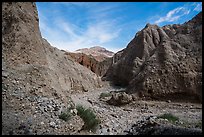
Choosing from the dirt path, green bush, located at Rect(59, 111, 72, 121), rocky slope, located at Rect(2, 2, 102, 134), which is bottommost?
the dirt path

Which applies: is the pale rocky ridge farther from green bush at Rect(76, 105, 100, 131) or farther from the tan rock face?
green bush at Rect(76, 105, 100, 131)

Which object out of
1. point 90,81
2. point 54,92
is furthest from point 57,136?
point 90,81

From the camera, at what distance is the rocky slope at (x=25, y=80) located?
16.1 feet

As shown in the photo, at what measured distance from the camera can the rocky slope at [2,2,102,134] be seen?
490cm

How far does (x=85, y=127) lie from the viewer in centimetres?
552

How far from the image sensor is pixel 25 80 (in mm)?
6289

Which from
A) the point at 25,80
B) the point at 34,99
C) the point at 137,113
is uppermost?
the point at 25,80

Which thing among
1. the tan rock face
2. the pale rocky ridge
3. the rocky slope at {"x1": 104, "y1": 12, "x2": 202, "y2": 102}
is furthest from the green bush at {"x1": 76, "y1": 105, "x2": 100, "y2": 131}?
the rocky slope at {"x1": 104, "y1": 12, "x2": 202, "y2": 102}

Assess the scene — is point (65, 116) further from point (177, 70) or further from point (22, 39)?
point (177, 70)

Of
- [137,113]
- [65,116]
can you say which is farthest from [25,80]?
[137,113]

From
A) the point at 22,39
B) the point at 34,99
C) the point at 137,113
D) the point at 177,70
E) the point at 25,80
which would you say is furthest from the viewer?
the point at 177,70

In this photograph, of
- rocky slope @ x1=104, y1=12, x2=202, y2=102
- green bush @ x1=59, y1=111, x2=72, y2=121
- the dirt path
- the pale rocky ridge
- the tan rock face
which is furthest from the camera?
rocky slope @ x1=104, y1=12, x2=202, y2=102

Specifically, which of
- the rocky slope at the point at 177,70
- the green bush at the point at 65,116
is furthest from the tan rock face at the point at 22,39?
the rocky slope at the point at 177,70

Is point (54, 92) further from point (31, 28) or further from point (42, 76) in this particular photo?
point (31, 28)
